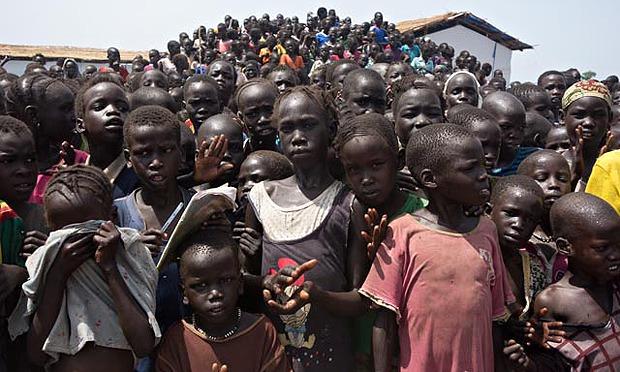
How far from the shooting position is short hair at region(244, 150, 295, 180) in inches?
118

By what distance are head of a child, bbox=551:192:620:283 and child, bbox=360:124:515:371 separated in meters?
0.40

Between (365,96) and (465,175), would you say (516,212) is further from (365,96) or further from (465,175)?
(365,96)

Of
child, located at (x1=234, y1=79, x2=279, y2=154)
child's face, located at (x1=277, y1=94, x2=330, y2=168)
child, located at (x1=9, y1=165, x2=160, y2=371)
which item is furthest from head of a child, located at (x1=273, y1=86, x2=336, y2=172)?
child, located at (x1=234, y1=79, x2=279, y2=154)

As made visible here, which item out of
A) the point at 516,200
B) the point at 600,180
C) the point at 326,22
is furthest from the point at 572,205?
the point at 326,22

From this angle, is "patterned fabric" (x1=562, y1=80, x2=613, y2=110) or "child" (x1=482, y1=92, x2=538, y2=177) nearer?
"child" (x1=482, y1=92, x2=538, y2=177)

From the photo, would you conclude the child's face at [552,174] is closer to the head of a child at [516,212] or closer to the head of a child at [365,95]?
the head of a child at [516,212]

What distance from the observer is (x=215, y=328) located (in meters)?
2.29

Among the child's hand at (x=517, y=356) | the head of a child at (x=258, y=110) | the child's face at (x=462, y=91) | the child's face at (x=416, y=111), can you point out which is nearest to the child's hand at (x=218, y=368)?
the child's hand at (x=517, y=356)

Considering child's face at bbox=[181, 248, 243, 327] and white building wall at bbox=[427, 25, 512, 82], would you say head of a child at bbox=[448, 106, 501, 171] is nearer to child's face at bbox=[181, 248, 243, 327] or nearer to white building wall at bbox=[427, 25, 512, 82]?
child's face at bbox=[181, 248, 243, 327]

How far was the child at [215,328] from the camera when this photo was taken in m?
2.23

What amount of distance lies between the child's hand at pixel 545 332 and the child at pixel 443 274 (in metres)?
0.21

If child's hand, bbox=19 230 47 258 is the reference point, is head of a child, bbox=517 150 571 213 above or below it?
below

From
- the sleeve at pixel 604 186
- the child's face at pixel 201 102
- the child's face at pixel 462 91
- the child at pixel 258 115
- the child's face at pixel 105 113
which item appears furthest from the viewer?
the child's face at pixel 462 91

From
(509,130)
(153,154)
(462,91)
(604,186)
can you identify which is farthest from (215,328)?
(462,91)
